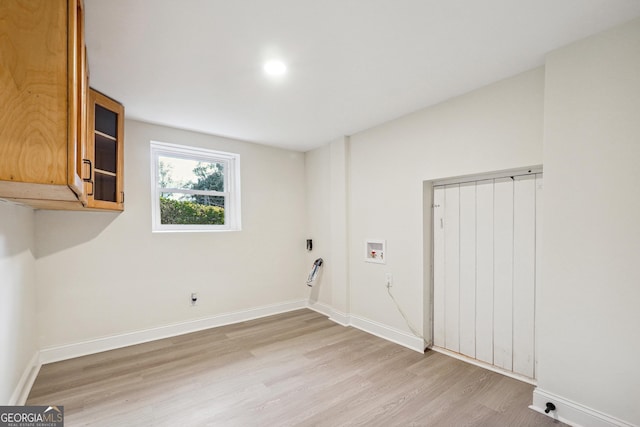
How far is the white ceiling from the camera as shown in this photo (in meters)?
1.57

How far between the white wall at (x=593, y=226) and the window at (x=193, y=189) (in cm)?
334

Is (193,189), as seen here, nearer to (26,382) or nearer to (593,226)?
(26,382)

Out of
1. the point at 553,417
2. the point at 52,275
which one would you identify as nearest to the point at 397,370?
the point at 553,417

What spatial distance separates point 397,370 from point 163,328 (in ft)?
8.41

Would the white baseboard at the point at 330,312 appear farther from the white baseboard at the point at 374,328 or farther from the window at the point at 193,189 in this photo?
the window at the point at 193,189

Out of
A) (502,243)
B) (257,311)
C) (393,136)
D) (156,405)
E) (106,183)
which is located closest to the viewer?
(156,405)

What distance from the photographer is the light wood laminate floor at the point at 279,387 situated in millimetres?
1956

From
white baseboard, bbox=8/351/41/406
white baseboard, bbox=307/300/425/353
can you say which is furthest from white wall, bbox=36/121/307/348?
white baseboard, bbox=307/300/425/353

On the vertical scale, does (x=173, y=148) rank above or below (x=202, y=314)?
above

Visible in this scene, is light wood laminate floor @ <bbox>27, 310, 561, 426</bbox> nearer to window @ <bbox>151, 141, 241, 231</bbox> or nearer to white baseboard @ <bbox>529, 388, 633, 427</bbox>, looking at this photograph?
white baseboard @ <bbox>529, 388, 633, 427</bbox>

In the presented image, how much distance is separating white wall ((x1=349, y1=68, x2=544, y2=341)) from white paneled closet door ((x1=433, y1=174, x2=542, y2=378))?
19 centimetres

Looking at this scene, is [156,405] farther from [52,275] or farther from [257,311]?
[257,311]

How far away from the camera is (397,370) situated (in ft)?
8.41

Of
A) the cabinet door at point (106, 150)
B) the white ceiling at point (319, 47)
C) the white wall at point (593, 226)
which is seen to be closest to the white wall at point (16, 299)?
the cabinet door at point (106, 150)
